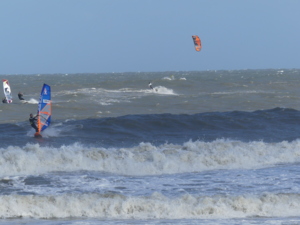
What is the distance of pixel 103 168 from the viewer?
12023mm

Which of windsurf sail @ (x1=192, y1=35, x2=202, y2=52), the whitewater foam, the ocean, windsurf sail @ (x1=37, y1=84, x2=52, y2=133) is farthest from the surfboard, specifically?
windsurf sail @ (x1=192, y1=35, x2=202, y2=52)

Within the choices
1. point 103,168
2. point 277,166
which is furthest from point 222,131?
point 103,168

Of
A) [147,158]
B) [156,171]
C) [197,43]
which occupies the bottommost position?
[156,171]

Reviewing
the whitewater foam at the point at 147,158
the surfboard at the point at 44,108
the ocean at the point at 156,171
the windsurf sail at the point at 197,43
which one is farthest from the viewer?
the windsurf sail at the point at 197,43

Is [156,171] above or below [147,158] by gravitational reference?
below

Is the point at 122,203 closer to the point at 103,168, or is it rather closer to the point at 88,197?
the point at 88,197

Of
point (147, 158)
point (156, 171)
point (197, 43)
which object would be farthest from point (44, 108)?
point (197, 43)

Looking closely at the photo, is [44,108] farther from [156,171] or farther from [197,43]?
[197,43]

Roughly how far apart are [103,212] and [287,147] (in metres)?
7.29

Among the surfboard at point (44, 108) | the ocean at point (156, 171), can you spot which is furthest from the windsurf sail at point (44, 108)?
the ocean at point (156, 171)

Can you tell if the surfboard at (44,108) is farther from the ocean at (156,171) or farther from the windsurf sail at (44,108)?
the ocean at (156,171)

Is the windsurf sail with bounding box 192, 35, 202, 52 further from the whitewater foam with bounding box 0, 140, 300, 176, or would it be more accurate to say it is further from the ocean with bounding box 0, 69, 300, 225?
the whitewater foam with bounding box 0, 140, 300, 176

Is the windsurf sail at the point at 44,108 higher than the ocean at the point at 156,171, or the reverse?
the windsurf sail at the point at 44,108

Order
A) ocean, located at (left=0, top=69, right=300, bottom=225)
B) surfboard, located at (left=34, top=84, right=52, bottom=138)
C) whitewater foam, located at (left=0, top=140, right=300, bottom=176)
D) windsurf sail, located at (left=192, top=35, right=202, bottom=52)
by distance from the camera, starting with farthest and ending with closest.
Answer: windsurf sail, located at (left=192, top=35, right=202, bottom=52), surfboard, located at (left=34, top=84, right=52, bottom=138), whitewater foam, located at (left=0, top=140, right=300, bottom=176), ocean, located at (left=0, top=69, right=300, bottom=225)
